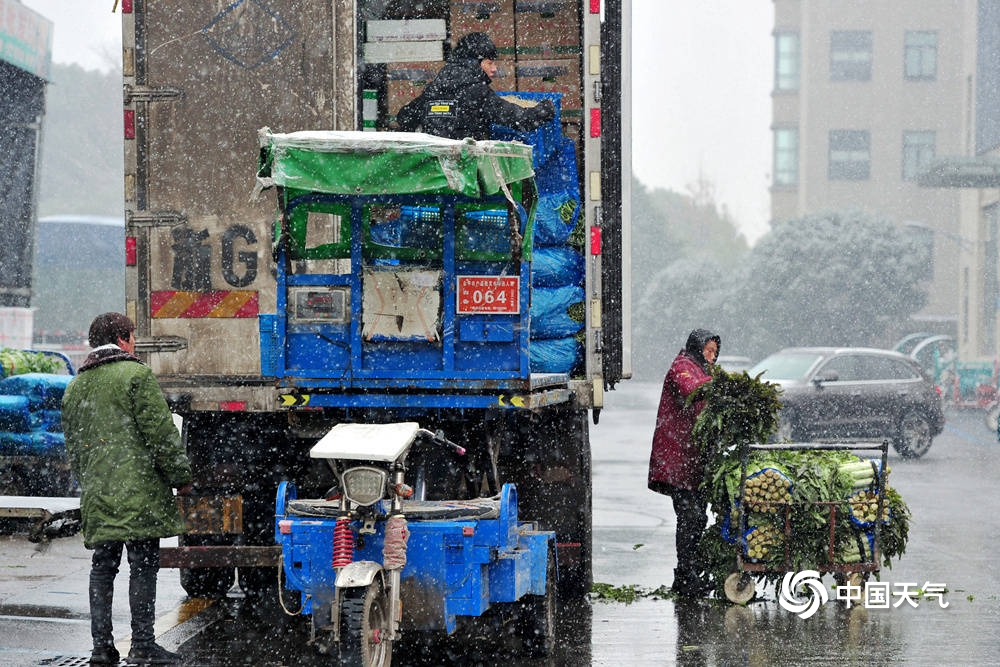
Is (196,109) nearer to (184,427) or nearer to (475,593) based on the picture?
(184,427)

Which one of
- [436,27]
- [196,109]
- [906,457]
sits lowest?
[906,457]

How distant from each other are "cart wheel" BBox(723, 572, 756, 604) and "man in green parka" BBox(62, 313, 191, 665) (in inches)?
139

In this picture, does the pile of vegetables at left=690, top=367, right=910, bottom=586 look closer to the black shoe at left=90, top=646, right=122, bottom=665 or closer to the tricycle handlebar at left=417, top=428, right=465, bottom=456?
the tricycle handlebar at left=417, top=428, right=465, bottom=456

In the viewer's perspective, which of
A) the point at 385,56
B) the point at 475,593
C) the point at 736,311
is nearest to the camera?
the point at 475,593

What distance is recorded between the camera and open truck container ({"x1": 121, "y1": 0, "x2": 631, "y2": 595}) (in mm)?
7090

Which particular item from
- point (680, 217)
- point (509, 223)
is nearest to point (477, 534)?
point (509, 223)

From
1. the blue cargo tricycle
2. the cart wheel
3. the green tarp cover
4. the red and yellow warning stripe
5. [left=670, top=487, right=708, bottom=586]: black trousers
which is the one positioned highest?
the green tarp cover

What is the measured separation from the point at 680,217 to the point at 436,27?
10375 centimetres

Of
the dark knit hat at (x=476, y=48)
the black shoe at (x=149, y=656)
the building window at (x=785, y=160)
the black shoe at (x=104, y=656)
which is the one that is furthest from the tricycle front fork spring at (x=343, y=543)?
the building window at (x=785, y=160)

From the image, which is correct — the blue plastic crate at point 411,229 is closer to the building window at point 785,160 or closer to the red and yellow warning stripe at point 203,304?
the red and yellow warning stripe at point 203,304

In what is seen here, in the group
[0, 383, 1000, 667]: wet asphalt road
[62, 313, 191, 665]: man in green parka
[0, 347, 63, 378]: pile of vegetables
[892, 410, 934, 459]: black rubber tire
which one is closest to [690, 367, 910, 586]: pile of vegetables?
[0, 383, 1000, 667]: wet asphalt road

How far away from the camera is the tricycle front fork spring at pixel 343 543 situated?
21.1ft

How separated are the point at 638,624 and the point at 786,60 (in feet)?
208

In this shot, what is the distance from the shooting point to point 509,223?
711 centimetres
